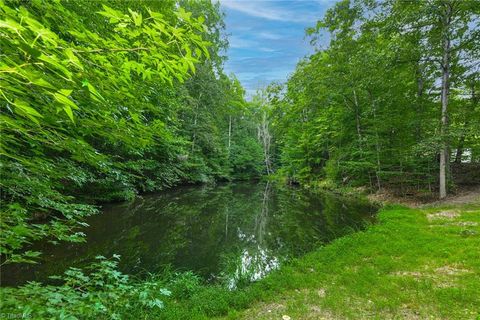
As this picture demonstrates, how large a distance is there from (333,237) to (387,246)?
6.43ft

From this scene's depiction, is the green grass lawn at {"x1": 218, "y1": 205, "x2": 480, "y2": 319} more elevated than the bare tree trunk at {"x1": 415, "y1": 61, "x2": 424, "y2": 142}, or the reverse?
the bare tree trunk at {"x1": 415, "y1": 61, "x2": 424, "y2": 142}

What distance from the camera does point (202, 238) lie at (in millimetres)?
7910

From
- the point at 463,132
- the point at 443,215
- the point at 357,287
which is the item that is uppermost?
the point at 463,132

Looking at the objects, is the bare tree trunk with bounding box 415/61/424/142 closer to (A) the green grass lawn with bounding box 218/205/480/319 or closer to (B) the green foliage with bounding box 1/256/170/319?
(A) the green grass lawn with bounding box 218/205/480/319

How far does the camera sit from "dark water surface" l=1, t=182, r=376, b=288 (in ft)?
17.8

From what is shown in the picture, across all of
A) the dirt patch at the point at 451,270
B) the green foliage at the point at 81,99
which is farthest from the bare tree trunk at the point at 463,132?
the green foliage at the point at 81,99

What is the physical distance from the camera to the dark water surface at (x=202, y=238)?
5.43 metres

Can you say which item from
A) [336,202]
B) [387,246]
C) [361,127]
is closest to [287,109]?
[361,127]

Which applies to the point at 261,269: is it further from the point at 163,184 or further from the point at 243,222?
the point at 163,184

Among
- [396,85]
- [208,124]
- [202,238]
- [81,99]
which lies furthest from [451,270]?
[208,124]

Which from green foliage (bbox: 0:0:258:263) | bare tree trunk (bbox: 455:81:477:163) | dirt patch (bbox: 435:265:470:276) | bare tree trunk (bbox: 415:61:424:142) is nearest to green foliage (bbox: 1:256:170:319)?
green foliage (bbox: 0:0:258:263)

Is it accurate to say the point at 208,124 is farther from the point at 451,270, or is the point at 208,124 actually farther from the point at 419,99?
the point at 451,270

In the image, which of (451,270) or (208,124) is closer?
(451,270)

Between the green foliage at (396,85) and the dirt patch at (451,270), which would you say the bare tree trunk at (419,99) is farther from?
the dirt patch at (451,270)
